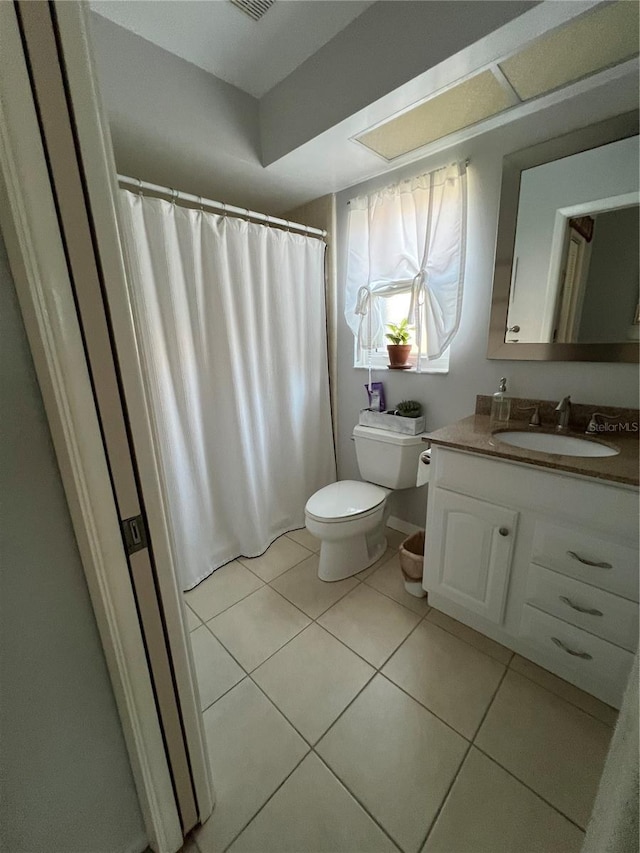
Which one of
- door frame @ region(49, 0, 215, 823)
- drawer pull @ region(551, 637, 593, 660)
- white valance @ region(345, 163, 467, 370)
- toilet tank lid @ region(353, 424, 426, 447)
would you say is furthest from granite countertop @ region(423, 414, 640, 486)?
door frame @ region(49, 0, 215, 823)

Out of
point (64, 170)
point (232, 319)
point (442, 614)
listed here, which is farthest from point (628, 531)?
point (232, 319)

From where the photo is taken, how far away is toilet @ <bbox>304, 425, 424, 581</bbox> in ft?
5.36

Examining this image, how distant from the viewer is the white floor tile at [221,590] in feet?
5.27

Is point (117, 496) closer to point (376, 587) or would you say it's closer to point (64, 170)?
point (64, 170)

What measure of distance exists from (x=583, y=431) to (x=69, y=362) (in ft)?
5.65

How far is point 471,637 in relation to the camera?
1407 millimetres

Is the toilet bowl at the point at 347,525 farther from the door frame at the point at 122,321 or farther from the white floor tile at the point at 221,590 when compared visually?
the door frame at the point at 122,321

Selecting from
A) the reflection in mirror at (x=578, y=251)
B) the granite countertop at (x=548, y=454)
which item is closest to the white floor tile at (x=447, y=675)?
the granite countertop at (x=548, y=454)

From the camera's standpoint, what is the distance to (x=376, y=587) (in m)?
1.71

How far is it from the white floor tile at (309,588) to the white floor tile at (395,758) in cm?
44

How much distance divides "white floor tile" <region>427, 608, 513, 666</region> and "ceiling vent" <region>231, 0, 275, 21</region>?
2.44 meters

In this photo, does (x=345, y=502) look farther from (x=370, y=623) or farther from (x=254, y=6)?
(x=254, y=6)

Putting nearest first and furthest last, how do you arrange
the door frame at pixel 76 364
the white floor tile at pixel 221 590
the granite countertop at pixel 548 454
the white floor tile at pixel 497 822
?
1. the door frame at pixel 76 364
2. the white floor tile at pixel 497 822
3. the granite countertop at pixel 548 454
4. the white floor tile at pixel 221 590

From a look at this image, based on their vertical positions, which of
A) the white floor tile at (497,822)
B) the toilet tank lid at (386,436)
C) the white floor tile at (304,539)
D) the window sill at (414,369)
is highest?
the window sill at (414,369)
